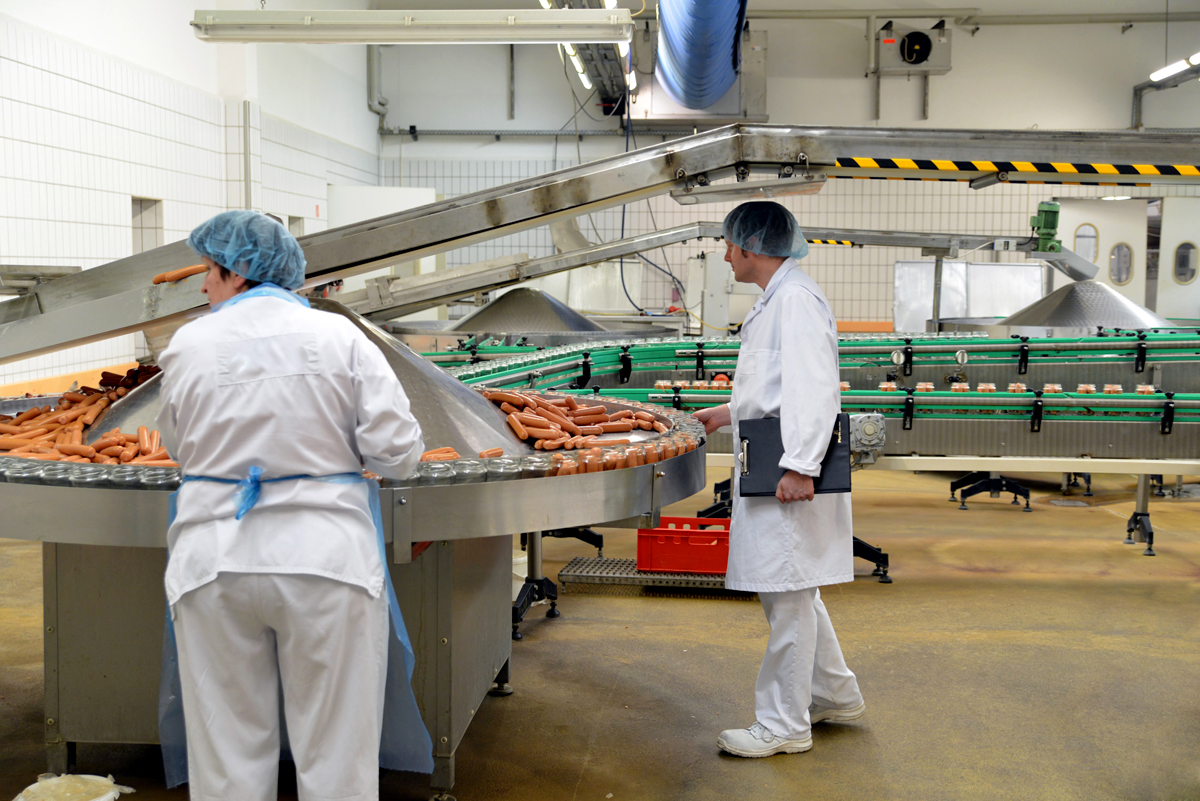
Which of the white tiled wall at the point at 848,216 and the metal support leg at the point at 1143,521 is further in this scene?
the white tiled wall at the point at 848,216

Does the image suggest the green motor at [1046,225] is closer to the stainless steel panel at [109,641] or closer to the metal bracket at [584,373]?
the metal bracket at [584,373]

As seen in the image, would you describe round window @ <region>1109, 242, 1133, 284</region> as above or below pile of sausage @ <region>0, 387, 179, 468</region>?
above

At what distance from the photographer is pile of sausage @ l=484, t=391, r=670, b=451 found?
2584mm

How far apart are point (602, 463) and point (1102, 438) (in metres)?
2.98

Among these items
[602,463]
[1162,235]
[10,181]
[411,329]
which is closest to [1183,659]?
[602,463]

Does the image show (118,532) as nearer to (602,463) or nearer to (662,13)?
(602,463)

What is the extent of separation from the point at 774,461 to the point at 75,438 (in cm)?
175

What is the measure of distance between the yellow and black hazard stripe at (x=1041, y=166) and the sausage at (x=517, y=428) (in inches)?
44.8

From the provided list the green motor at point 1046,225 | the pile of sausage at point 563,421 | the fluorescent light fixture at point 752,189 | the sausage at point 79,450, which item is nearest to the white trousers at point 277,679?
the sausage at point 79,450

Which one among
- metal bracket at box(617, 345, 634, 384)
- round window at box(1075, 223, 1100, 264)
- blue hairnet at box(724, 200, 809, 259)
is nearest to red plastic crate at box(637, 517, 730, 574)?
metal bracket at box(617, 345, 634, 384)

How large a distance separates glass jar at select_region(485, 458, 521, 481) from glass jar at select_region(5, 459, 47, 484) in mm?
923

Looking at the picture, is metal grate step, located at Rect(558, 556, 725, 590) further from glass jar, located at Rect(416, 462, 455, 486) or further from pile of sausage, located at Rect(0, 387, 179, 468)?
glass jar, located at Rect(416, 462, 455, 486)

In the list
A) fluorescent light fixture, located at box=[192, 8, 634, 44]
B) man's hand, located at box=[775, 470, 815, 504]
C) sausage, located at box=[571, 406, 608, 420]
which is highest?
fluorescent light fixture, located at box=[192, 8, 634, 44]

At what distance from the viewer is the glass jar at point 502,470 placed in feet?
6.85
